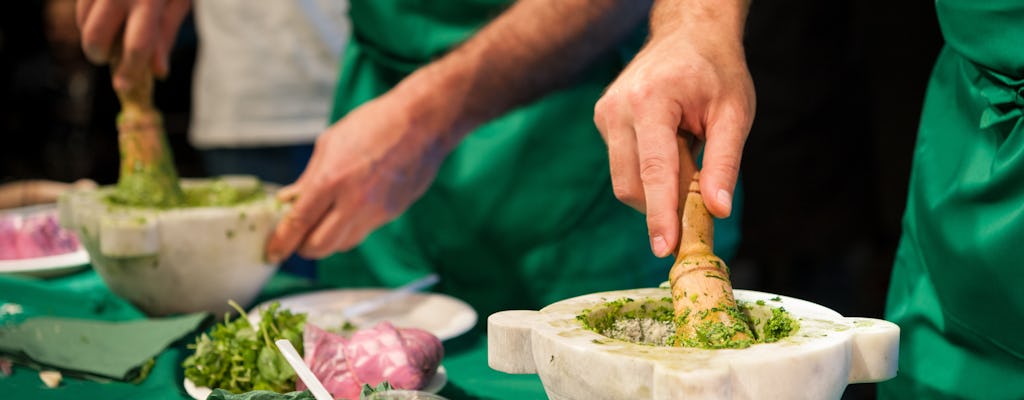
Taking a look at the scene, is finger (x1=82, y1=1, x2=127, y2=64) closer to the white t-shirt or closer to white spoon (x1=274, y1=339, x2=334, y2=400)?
white spoon (x1=274, y1=339, x2=334, y2=400)

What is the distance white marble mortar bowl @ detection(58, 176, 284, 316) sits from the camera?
1.50 meters

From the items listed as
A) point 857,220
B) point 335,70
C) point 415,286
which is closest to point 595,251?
point 415,286

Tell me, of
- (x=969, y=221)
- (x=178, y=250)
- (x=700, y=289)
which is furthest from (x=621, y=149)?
(x=178, y=250)

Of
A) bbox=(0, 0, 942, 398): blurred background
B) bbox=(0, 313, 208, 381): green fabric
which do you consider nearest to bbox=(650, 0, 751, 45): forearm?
bbox=(0, 313, 208, 381): green fabric

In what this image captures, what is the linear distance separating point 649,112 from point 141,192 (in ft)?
3.51

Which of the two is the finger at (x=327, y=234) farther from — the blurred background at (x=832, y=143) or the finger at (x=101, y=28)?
the blurred background at (x=832, y=143)

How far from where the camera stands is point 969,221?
111 cm

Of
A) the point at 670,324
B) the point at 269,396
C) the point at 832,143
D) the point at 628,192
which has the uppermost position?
the point at 628,192

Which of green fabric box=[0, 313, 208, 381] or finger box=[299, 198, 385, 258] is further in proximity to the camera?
finger box=[299, 198, 385, 258]

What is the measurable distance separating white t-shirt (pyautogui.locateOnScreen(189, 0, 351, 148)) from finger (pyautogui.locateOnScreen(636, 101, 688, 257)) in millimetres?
2070

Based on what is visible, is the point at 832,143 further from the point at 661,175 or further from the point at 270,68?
the point at 661,175

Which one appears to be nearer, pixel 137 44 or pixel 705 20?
pixel 705 20

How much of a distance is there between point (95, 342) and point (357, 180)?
21.1 inches

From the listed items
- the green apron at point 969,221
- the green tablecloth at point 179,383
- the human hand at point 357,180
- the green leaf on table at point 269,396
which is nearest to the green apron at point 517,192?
the human hand at point 357,180
